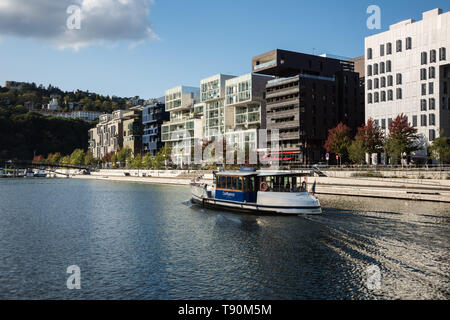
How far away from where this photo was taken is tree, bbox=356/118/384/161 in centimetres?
9762

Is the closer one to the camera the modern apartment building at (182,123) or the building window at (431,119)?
the building window at (431,119)

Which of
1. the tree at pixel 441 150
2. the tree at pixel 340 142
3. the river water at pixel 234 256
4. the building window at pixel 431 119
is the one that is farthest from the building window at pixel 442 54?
the river water at pixel 234 256

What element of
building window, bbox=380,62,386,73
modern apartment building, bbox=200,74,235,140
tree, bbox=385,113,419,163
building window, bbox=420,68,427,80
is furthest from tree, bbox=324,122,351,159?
modern apartment building, bbox=200,74,235,140

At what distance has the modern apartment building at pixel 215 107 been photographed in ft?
505

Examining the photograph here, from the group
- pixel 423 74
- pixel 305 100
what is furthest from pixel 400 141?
pixel 305 100

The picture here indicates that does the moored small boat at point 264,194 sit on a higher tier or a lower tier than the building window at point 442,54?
lower

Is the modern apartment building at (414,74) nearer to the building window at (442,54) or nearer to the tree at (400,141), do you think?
the building window at (442,54)

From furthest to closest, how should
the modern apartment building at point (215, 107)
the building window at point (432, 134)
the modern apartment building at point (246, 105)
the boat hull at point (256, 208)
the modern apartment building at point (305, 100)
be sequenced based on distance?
the modern apartment building at point (215, 107) → the modern apartment building at point (246, 105) → the modern apartment building at point (305, 100) → the building window at point (432, 134) → the boat hull at point (256, 208)

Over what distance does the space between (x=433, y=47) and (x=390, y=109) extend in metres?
16.9

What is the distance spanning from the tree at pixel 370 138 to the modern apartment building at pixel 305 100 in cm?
2421

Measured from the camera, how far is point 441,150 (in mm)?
80812

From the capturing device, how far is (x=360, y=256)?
26.6m

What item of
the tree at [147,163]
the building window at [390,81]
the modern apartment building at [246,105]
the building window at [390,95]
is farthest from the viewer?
the tree at [147,163]
